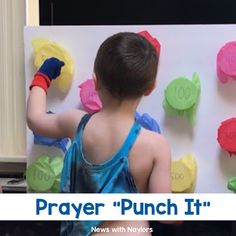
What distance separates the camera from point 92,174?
2.68 feet

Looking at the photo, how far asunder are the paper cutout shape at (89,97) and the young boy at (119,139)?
0.34 feet

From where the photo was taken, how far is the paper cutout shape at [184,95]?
93 cm

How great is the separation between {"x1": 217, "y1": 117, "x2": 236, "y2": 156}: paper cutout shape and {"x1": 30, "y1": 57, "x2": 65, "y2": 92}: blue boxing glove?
0.35m

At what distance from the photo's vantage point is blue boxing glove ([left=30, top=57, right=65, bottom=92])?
3.09ft

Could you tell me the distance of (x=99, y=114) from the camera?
0.83 meters

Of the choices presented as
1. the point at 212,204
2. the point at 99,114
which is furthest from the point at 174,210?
the point at 99,114

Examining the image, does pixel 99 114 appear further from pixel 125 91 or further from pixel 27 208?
pixel 27 208

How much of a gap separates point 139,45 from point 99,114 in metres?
0.14

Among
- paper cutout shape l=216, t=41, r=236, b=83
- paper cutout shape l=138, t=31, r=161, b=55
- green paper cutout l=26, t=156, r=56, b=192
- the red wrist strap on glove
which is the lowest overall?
green paper cutout l=26, t=156, r=56, b=192

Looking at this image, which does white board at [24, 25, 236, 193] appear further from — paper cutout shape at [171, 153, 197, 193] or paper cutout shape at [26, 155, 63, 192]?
paper cutout shape at [26, 155, 63, 192]

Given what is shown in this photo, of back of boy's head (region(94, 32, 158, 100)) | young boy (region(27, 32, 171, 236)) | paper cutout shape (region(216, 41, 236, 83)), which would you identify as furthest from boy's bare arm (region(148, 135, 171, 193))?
paper cutout shape (region(216, 41, 236, 83))

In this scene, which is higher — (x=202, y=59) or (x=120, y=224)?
(x=202, y=59)

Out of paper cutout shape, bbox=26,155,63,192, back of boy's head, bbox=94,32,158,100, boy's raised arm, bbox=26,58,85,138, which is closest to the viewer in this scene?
Result: back of boy's head, bbox=94,32,158,100

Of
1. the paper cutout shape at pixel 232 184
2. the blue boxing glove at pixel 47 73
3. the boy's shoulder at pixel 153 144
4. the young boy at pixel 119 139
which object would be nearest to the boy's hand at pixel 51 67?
the blue boxing glove at pixel 47 73
